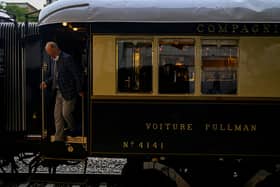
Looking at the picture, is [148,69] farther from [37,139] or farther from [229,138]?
[37,139]

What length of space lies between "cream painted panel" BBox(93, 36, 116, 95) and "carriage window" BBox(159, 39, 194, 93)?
66 cm

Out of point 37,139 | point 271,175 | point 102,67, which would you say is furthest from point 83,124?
point 271,175

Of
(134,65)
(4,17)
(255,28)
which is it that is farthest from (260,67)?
(4,17)

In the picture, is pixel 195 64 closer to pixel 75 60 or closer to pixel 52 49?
pixel 75 60

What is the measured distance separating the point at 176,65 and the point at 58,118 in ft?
6.33

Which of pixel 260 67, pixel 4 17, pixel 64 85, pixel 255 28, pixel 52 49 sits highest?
pixel 4 17

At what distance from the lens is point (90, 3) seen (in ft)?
22.3

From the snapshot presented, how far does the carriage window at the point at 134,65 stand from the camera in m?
6.86

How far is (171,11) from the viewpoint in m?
6.72

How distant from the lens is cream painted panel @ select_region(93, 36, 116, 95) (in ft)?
22.5

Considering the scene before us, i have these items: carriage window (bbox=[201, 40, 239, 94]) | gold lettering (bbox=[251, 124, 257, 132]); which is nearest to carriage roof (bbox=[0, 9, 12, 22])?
carriage window (bbox=[201, 40, 239, 94])

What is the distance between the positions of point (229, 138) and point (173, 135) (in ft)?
2.56

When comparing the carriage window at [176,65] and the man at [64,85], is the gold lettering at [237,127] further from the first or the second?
the man at [64,85]

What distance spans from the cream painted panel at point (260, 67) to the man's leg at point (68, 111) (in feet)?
8.09
